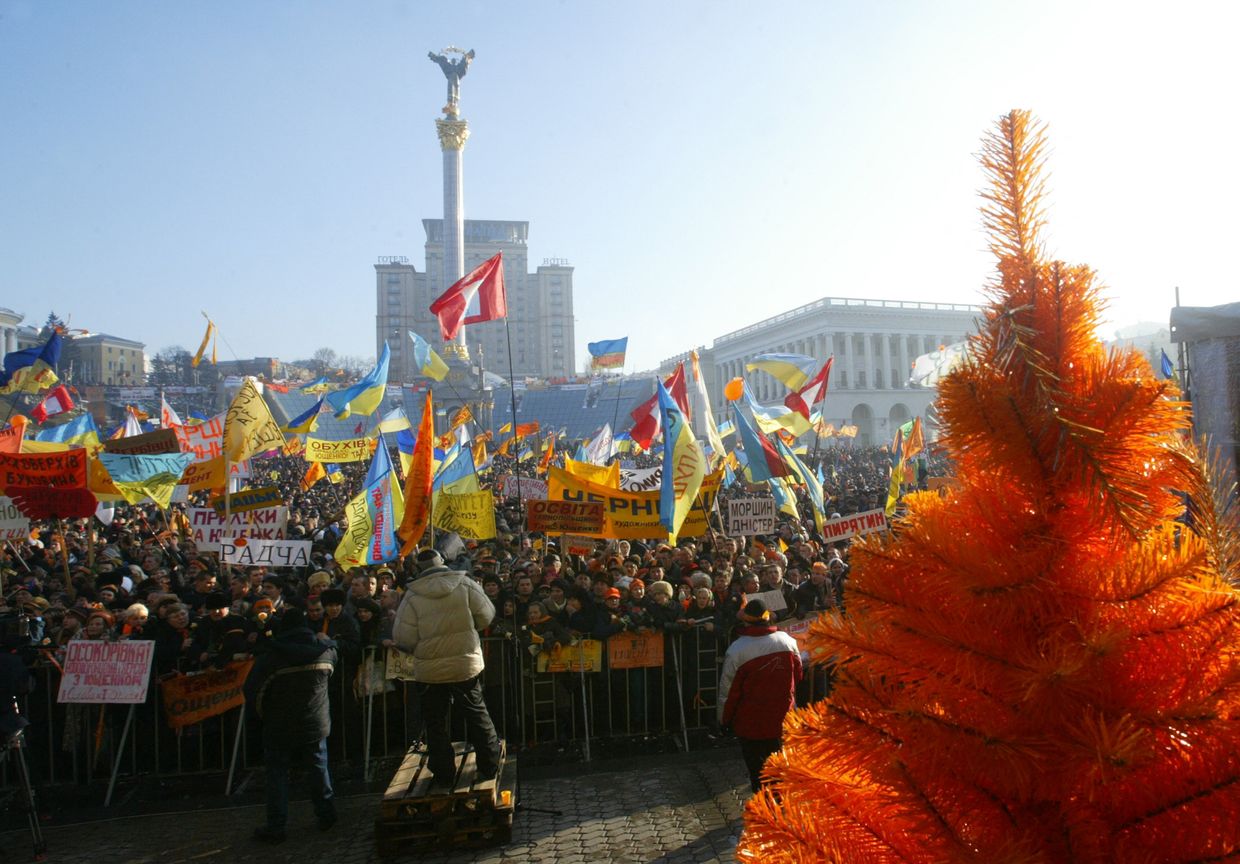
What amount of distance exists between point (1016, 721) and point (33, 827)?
599cm

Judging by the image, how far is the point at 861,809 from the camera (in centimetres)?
166

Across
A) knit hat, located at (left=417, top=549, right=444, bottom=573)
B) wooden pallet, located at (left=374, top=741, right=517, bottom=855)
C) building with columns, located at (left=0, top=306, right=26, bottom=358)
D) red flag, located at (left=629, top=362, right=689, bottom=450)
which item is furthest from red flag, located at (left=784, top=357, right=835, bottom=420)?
building with columns, located at (left=0, top=306, right=26, bottom=358)

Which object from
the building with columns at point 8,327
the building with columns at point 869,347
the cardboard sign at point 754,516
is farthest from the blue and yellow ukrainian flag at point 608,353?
the building with columns at point 8,327

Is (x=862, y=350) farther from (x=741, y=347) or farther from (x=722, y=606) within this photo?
(x=722, y=606)

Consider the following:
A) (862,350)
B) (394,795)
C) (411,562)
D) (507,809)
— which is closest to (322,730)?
(394,795)

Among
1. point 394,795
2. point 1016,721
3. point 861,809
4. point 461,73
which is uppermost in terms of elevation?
Result: point 461,73

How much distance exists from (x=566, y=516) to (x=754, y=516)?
3.18 meters

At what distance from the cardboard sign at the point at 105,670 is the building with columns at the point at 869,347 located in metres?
62.8

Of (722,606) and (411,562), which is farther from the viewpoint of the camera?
(411,562)

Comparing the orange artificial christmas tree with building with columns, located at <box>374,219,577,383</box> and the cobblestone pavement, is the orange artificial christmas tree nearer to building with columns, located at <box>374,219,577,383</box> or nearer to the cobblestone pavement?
the cobblestone pavement

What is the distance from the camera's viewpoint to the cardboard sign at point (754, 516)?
1153cm

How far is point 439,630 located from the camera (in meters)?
5.34

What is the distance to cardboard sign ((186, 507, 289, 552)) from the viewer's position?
10875 millimetres

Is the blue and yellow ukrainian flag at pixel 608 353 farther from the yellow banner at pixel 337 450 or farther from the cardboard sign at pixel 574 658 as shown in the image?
the cardboard sign at pixel 574 658
